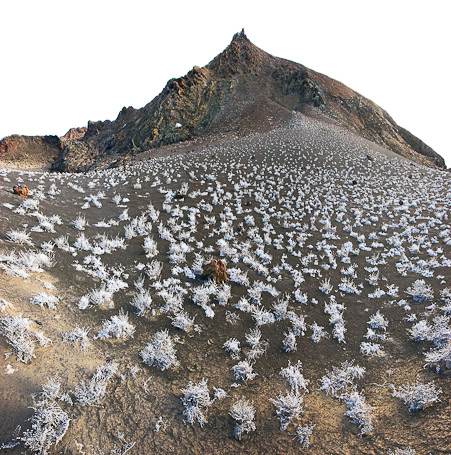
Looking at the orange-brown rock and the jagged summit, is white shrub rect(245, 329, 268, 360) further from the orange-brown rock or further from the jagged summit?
the jagged summit

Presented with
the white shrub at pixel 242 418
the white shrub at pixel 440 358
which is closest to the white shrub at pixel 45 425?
the white shrub at pixel 242 418

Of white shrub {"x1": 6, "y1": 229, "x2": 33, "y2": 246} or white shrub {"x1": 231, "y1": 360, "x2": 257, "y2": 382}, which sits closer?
white shrub {"x1": 231, "y1": 360, "x2": 257, "y2": 382}

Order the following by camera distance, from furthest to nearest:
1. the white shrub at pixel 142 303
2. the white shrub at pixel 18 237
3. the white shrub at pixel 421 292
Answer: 1. the white shrub at pixel 421 292
2. the white shrub at pixel 18 237
3. the white shrub at pixel 142 303

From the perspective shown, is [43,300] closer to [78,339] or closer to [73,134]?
[78,339]

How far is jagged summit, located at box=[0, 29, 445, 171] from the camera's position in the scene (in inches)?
1543

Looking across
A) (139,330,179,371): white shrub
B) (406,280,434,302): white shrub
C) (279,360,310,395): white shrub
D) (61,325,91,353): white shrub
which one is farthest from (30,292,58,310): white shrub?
(406,280,434,302): white shrub

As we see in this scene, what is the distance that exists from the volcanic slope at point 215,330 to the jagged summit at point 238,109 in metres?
27.1

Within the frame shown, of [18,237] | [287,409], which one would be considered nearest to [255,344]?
[287,409]

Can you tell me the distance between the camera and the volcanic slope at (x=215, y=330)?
12.6 feet

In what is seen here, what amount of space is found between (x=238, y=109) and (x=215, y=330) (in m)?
41.0

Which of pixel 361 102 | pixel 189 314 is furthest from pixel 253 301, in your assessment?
pixel 361 102

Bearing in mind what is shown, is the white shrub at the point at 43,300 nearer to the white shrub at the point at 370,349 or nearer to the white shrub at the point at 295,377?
the white shrub at the point at 295,377

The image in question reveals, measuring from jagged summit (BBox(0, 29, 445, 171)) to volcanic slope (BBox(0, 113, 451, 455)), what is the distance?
27.1m

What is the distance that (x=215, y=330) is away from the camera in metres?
5.84
